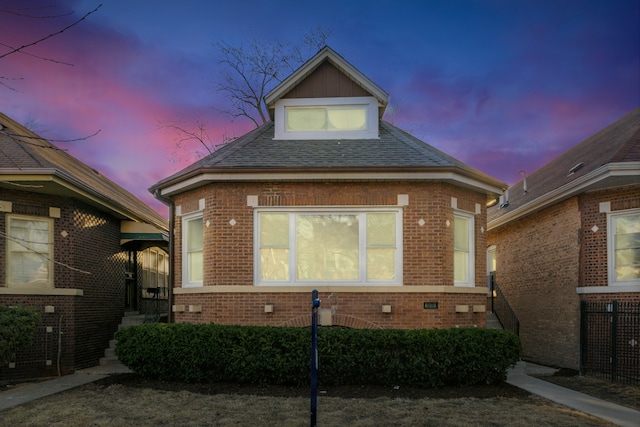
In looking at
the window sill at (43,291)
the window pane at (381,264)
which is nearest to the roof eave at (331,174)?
the window pane at (381,264)

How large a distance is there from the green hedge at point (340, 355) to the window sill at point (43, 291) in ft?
11.0

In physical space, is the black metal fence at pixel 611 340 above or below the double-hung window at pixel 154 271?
below

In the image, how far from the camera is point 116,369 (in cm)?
1370

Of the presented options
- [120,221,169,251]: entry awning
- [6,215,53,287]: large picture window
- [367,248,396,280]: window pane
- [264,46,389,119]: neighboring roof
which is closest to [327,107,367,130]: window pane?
[264,46,389,119]: neighboring roof

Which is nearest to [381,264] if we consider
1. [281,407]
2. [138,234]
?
[281,407]

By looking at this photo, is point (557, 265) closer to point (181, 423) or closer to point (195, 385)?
point (195, 385)

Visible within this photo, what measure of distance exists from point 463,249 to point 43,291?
31.3ft

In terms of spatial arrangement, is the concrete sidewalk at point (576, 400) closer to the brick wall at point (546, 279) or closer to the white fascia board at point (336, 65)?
the brick wall at point (546, 279)

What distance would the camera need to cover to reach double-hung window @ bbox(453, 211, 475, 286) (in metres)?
13.1

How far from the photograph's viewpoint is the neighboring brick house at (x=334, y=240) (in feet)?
40.1

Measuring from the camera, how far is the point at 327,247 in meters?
12.6

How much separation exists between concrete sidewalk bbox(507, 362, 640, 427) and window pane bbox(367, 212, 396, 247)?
385 centimetres

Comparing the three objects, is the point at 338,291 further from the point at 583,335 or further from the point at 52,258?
the point at 52,258

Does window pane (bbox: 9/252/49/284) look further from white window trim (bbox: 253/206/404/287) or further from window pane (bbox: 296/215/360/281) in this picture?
window pane (bbox: 296/215/360/281)
